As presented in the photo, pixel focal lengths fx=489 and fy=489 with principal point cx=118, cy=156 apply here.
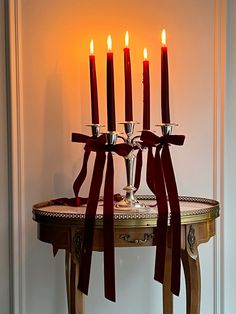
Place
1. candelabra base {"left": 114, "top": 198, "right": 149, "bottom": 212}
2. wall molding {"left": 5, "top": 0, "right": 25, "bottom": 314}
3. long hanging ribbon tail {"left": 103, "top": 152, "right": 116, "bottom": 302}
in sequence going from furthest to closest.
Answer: wall molding {"left": 5, "top": 0, "right": 25, "bottom": 314}
candelabra base {"left": 114, "top": 198, "right": 149, "bottom": 212}
long hanging ribbon tail {"left": 103, "top": 152, "right": 116, "bottom": 302}

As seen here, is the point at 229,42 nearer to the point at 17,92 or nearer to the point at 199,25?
the point at 199,25

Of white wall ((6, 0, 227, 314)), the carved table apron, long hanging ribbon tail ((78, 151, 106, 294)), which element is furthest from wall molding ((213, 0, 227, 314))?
long hanging ribbon tail ((78, 151, 106, 294))

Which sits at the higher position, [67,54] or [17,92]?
[67,54]

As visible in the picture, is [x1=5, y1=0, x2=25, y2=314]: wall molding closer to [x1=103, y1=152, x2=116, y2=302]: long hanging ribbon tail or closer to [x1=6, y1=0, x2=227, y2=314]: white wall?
[x1=6, y1=0, x2=227, y2=314]: white wall

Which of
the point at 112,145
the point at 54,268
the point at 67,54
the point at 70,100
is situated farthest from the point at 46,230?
the point at 67,54

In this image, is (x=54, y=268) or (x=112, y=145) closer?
(x=112, y=145)

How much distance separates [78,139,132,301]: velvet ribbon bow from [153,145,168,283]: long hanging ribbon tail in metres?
0.10

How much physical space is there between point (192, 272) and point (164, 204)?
0.75ft

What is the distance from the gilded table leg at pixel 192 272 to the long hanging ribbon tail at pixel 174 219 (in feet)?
0.19

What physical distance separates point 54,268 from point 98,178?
48cm

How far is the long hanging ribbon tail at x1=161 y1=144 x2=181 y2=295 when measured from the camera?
1157 mm

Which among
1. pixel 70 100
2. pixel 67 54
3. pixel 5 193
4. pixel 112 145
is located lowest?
pixel 5 193

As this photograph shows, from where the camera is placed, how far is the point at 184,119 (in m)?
1.58

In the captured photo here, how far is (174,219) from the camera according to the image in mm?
1156
